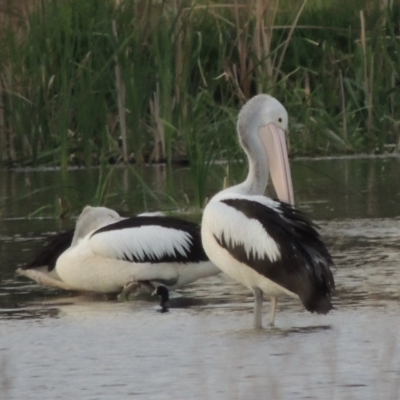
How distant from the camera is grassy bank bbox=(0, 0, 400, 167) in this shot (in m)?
11.4

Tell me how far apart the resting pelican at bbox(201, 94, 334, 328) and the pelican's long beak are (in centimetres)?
26

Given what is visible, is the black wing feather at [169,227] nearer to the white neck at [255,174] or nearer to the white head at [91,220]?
the white head at [91,220]

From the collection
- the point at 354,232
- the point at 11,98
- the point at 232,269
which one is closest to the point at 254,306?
the point at 232,269

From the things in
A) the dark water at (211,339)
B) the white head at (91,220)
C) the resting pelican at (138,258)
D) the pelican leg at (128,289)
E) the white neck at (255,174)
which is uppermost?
the white neck at (255,174)

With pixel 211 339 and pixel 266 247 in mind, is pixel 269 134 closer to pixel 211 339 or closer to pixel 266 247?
pixel 266 247

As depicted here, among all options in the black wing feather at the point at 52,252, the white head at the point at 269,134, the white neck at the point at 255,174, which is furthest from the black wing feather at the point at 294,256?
the black wing feather at the point at 52,252

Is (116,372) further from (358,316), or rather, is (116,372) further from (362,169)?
(362,169)

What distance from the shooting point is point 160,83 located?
447 inches

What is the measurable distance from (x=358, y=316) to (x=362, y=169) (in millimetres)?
5765

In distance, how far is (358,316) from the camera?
20.4 feet

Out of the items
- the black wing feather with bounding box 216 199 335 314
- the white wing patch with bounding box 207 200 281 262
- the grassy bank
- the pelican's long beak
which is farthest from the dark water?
the grassy bank

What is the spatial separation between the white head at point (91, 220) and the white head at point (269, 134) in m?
0.99

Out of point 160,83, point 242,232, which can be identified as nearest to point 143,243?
point 242,232

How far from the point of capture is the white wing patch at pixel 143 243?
7188mm
